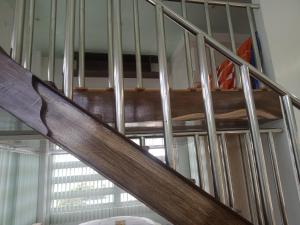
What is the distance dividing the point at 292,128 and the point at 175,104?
69 centimetres

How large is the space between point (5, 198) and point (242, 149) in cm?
259

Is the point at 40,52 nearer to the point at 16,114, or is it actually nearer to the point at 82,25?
the point at 82,25

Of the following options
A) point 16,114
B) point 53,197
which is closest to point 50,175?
point 53,197


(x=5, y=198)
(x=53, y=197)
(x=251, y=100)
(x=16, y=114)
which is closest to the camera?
(x=16, y=114)

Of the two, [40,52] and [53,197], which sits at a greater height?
[40,52]

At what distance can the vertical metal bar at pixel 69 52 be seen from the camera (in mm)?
755

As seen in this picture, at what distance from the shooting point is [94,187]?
3572mm

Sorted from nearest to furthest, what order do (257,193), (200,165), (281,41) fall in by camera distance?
(200,165), (257,193), (281,41)

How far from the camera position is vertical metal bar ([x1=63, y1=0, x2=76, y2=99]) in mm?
755

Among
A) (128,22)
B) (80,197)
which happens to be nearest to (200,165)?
(128,22)

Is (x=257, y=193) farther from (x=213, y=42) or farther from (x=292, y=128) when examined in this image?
(x=213, y=42)

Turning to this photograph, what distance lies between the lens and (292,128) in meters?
0.87

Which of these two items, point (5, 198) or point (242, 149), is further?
point (5, 198)

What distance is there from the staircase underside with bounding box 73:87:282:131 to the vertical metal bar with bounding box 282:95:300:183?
0.46 metres
